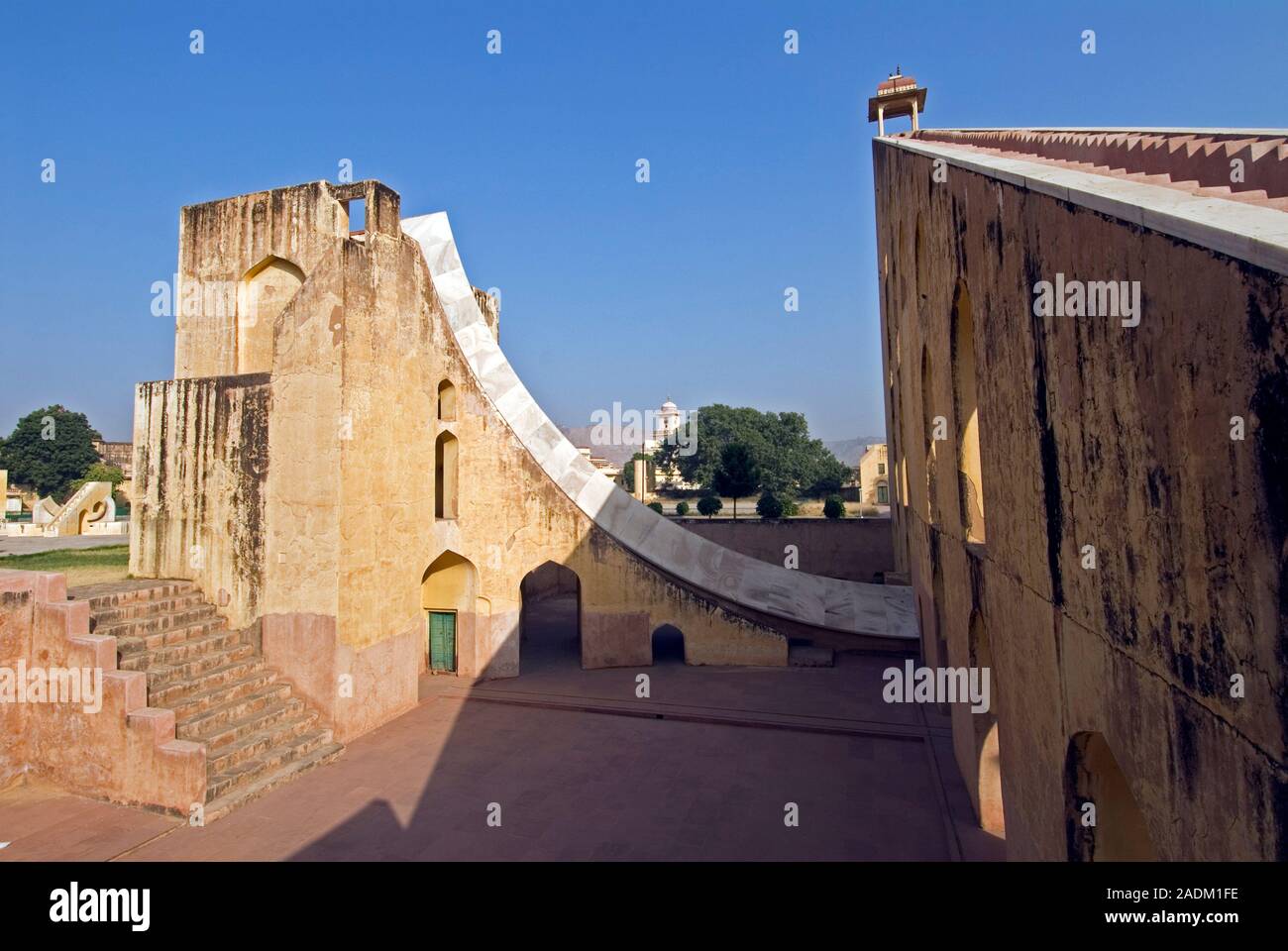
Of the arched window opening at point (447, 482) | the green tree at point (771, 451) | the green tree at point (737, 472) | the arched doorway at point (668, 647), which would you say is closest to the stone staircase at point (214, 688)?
the arched window opening at point (447, 482)

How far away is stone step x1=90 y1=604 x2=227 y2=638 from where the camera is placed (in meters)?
6.85

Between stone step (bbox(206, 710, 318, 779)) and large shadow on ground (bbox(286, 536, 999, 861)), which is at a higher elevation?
stone step (bbox(206, 710, 318, 779))

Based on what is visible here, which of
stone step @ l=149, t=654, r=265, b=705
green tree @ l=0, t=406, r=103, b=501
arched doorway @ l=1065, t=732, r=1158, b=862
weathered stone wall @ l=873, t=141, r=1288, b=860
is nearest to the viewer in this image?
weathered stone wall @ l=873, t=141, r=1288, b=860

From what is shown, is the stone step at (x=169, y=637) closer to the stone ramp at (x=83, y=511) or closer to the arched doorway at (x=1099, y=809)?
the arched doorway at (x=1099, y=809)

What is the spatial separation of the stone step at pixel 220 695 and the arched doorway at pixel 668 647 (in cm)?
543

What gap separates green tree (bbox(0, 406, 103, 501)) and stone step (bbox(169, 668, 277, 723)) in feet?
137

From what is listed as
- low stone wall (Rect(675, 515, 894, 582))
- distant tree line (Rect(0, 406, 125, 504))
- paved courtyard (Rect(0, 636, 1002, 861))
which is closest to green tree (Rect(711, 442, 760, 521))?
low stone wall (Rect(675, 515, 894, 582))

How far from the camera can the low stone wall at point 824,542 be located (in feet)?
55.1

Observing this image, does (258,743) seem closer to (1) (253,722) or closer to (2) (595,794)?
(1) (253,722)

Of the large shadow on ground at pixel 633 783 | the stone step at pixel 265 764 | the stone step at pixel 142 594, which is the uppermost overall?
the stone step at pixel 142 594

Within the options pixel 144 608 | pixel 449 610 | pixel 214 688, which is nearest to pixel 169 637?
pixel 144 608

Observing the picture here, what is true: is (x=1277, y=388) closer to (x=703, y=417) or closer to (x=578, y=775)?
(x=578, y=775)

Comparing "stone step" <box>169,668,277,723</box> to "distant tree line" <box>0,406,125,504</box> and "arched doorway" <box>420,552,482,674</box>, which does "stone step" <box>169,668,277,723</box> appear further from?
"distant tree line" <box>0,406,125,504</box>
